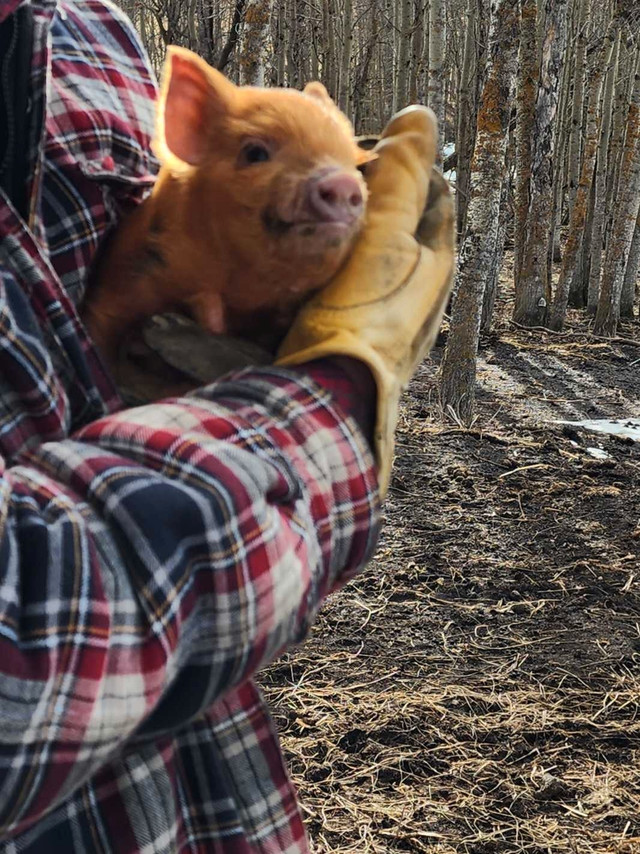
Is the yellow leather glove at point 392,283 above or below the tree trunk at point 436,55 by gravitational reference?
below

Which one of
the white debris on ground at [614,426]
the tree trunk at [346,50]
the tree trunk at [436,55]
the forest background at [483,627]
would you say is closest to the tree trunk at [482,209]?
the forest background at [483,627]

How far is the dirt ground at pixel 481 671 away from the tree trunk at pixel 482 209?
1.18m

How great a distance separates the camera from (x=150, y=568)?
0.87m

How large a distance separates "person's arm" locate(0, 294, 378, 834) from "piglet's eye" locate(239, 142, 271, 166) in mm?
570

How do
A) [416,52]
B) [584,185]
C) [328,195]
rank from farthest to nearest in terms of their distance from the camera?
[584,185] < [416,52] < [328,195]

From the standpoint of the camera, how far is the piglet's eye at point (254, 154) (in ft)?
4.83

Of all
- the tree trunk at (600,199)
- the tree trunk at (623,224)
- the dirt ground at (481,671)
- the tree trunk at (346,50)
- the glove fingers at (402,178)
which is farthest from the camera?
the tree trunk at (346,50)

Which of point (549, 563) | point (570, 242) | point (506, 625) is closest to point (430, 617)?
point (506, 625)

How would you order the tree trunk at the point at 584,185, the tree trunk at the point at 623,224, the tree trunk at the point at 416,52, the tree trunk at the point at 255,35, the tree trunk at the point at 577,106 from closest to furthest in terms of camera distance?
the tree trunk at the point at 255,35
the tree trunk at the point at 623,224
the tree trunk at the point at 416,52
the tree trunk at the point at 584,185
the tree trunk at the point at 577,106

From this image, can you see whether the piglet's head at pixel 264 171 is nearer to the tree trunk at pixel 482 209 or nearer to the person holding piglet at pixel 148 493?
the person holding piglet at pixel 148 493

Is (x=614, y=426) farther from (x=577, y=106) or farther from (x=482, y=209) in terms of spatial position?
(x=577, y=106)

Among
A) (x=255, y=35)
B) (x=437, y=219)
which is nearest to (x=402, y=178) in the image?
(x=437, y=219)

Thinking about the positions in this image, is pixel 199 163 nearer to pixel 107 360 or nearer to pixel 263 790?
pixel 107 360

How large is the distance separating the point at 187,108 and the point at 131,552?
0.86m
